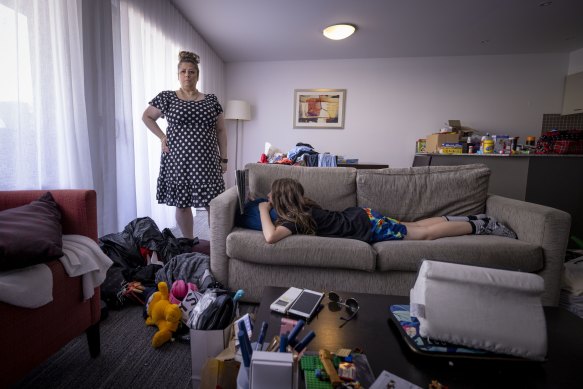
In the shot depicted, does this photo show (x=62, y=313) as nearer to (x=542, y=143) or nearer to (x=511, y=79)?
(x=542, y=143)

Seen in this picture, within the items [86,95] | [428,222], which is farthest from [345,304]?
[86,95]

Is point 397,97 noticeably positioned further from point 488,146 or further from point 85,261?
point 85,261

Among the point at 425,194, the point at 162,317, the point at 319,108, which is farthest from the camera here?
the point at 319,108

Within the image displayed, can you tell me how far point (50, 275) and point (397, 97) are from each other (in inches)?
179

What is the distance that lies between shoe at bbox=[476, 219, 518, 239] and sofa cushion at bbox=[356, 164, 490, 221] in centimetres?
22

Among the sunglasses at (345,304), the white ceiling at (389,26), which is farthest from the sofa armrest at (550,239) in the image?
the white ceiling at (389,26)

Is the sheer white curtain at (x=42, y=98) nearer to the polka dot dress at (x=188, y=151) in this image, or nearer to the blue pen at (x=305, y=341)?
the polka dot dress at (x=188, y=151)

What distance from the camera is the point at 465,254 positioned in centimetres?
142

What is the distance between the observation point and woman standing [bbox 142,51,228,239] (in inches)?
76.2

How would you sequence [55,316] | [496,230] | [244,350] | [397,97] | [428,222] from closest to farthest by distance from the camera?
[244,350]
[55,316]
[496,230]
[428,222]
[397,97]

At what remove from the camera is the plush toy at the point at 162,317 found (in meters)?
1.22

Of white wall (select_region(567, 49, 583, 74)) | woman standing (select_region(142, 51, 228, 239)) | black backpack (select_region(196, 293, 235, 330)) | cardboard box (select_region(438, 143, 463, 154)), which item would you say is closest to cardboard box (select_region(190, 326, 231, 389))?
black backpack (select_region(196, 293, 235, 330))

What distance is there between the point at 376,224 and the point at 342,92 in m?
3.29

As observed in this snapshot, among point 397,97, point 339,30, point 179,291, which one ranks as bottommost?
point 179,291
